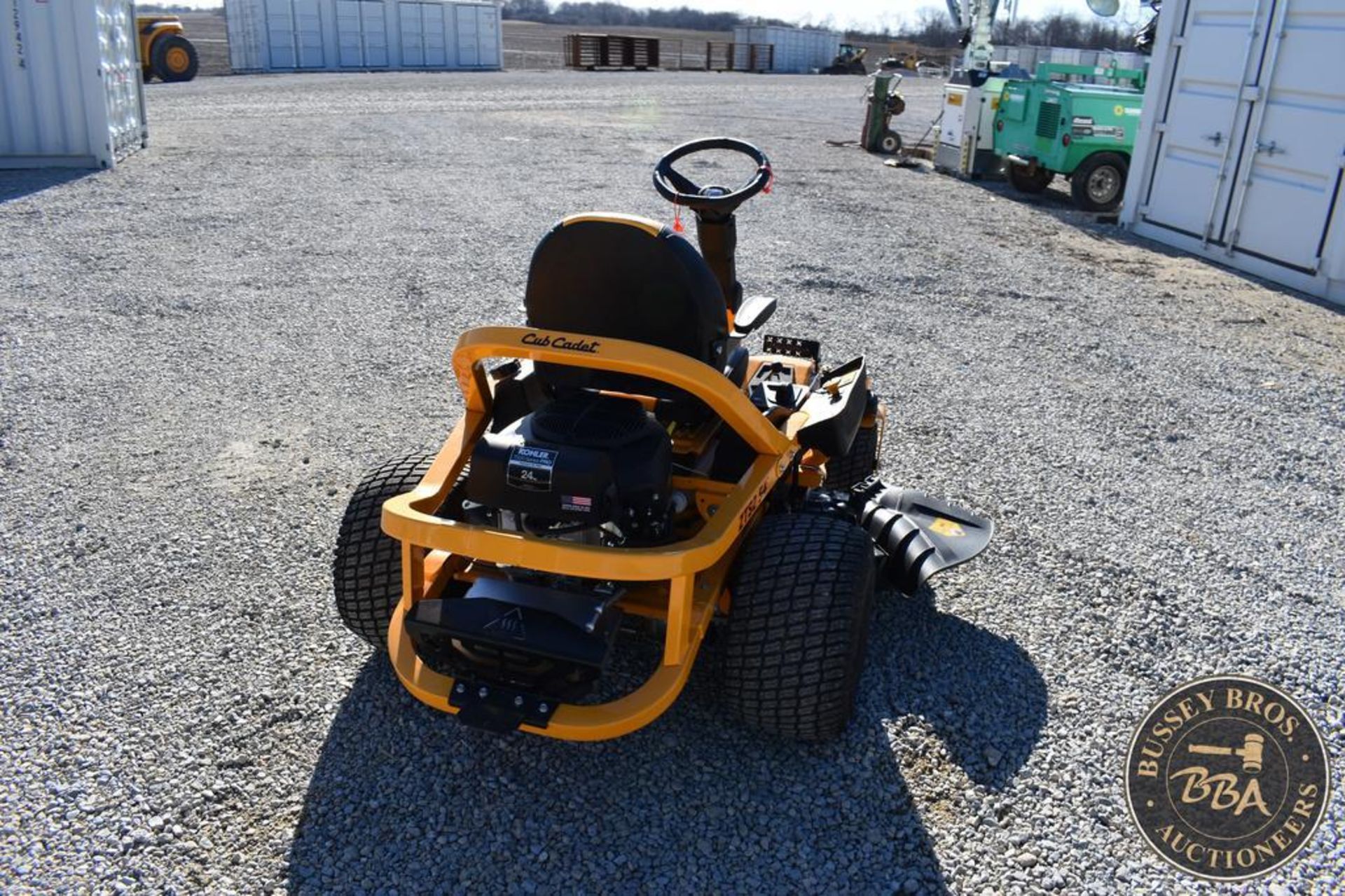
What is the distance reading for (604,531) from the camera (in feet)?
10.2

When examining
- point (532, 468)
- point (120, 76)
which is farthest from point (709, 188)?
point (120, 76)

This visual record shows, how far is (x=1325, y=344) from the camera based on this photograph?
727cm

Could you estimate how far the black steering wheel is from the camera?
390 centimetres

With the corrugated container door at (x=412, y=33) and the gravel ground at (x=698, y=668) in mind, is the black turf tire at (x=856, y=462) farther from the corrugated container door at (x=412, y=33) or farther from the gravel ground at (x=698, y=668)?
the corrugated container door at (x=412, y=33)

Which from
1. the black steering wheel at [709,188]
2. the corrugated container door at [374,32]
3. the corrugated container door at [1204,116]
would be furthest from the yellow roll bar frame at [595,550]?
the corrugated container door at [374,32]

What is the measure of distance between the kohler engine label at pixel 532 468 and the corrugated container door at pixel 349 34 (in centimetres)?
3101

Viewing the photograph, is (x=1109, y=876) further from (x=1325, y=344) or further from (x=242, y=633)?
(x=1325, y=344)

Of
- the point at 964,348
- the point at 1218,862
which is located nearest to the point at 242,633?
the point at 1218,862

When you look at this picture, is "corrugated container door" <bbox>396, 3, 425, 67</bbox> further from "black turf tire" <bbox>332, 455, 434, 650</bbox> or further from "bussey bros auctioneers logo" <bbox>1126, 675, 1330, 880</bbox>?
"bussey bros auctioneers logo" <bbox>1126, 675, 1330, 880</bbox>

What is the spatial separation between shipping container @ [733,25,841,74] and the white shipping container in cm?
3338

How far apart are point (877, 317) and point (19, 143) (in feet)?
31.2

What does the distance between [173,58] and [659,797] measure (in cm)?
2545

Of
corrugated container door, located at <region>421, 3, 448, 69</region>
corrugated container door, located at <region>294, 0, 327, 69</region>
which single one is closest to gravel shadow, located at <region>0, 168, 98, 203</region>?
corrugated container door, located at <region>294, 0, 327, 69</region>

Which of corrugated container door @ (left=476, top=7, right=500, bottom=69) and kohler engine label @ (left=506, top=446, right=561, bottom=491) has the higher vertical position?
corrugated container door @ (left=476, top=7, right=500, bottom=69)
